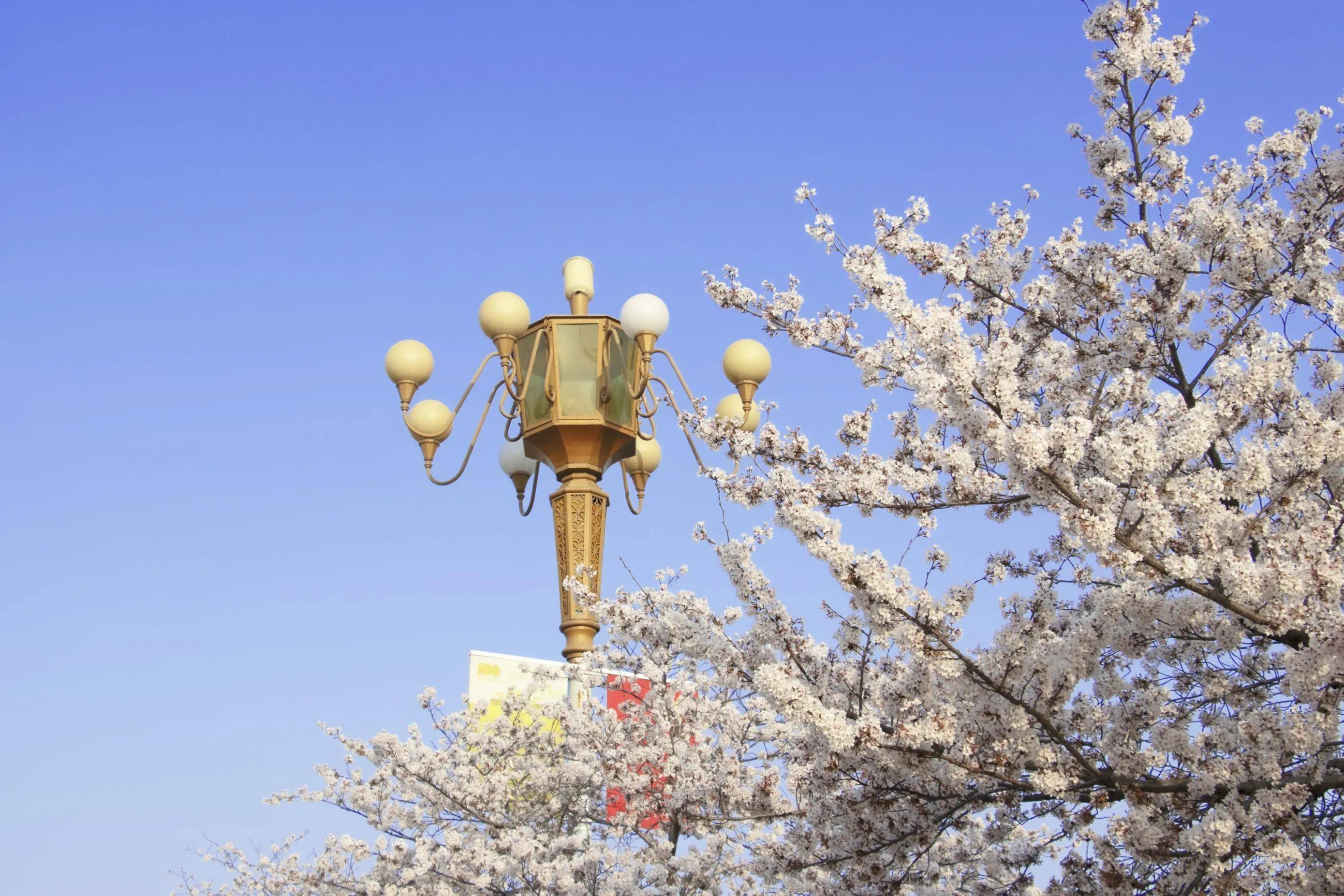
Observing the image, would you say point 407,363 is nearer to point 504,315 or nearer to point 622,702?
point 504,315

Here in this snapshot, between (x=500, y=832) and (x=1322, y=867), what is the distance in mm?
7891

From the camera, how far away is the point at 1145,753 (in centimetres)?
588

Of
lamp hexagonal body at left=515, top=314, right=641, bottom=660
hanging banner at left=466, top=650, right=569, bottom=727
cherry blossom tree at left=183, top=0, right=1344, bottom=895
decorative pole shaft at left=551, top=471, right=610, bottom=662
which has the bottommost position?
cherry blossom tree at left=183, top=0, right=1344, bottom=895

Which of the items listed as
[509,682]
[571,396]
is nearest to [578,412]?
[571,396]

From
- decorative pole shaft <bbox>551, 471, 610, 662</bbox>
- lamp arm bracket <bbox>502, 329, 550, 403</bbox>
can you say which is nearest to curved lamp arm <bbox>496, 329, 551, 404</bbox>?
lamp arm bracket <bbox>502, 329, 550, 403</bbox>

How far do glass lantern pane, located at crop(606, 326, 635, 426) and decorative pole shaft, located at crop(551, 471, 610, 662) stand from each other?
705 mm

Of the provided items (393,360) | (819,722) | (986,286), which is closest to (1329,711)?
(819,722)

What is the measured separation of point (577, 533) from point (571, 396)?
1.40 metres

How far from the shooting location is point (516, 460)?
14.5 m

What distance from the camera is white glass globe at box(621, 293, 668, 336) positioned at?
1255 cm

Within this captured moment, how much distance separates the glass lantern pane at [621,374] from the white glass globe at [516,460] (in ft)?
4.92

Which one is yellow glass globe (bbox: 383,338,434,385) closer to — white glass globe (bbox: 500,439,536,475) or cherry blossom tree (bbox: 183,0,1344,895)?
white glass globe (bbox: 500,439,536,475)

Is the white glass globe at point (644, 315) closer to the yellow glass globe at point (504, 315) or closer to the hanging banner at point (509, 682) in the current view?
the yellow glass globe at point (504, 315)

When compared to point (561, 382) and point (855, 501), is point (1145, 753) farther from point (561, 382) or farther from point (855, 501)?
point (561, 382)
